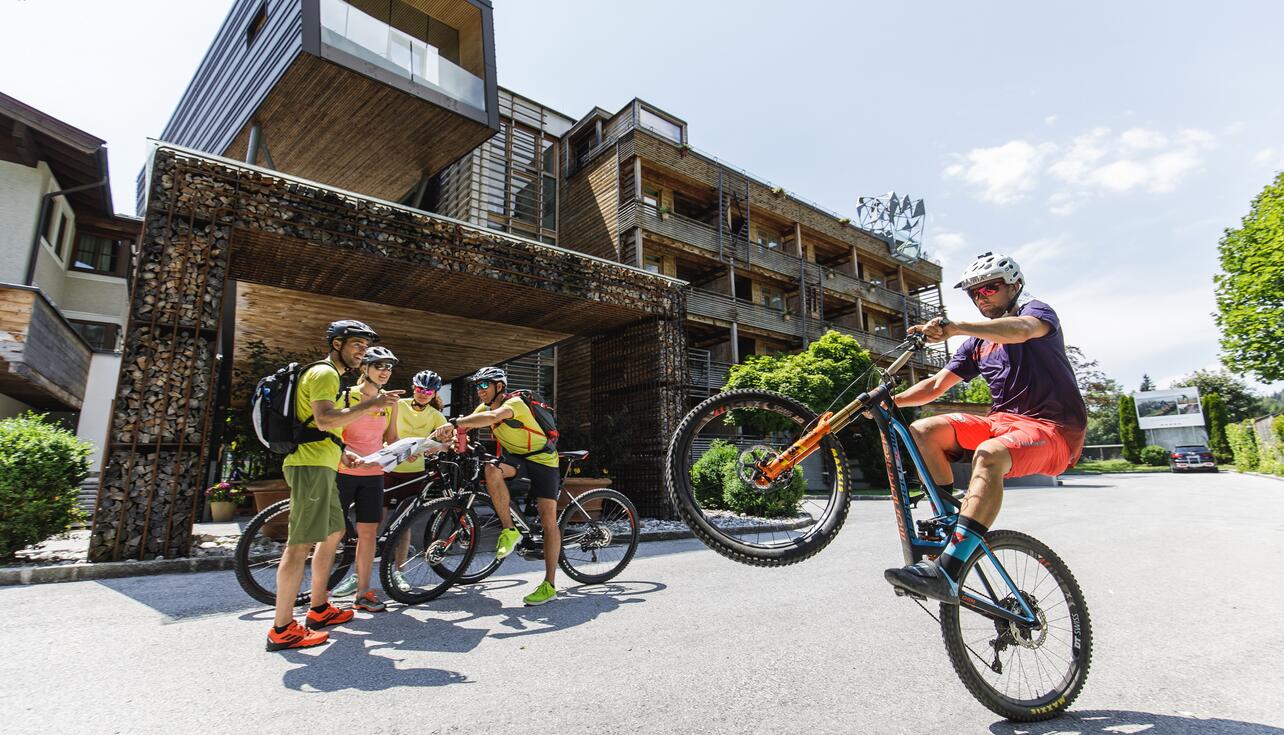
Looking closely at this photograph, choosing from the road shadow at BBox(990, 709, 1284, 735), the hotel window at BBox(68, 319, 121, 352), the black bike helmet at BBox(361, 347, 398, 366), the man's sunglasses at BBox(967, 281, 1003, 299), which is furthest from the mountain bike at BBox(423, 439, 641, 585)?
the hotel window at BBox(68, 319, 121, 352)

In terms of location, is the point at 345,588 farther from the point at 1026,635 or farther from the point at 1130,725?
the point at 1130,725

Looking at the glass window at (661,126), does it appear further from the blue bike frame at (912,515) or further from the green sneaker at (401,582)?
the blue bike frame at (912,515)

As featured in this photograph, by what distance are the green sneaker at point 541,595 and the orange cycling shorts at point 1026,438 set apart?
3424 millimetres

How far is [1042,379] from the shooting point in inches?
119

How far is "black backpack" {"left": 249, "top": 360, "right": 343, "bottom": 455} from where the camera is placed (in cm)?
385

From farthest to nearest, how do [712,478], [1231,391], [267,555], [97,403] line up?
[1231,391] → [97,403] → [712,478] → [267,555]

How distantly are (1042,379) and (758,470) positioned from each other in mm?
1587

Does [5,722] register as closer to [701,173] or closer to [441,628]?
[441,628]

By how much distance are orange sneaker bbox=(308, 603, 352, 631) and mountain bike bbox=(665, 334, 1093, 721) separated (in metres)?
2.94

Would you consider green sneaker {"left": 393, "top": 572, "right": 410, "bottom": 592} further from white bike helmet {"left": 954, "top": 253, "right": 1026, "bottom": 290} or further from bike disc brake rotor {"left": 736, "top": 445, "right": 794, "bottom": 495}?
white bike helmet {"left": 954, "top": 253, "right": 1026, "bottom": 290}

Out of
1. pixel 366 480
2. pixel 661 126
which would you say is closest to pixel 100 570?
pixel 366 480

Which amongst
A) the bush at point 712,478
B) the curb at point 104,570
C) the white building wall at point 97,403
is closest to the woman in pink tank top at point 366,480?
the curb at point 104,570

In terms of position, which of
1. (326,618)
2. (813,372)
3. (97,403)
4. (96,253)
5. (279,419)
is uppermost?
(96,253)

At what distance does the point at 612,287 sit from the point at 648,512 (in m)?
4.32
